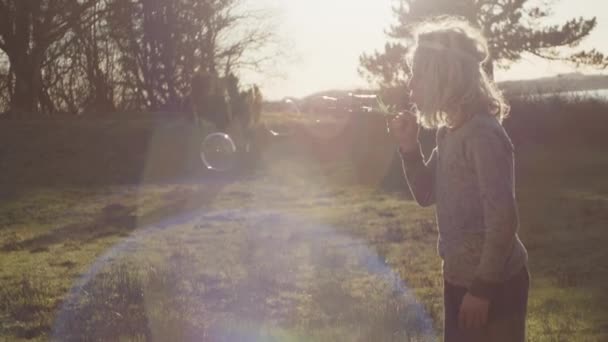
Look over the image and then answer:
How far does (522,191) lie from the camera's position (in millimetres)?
16812

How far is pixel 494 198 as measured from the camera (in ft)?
8.84

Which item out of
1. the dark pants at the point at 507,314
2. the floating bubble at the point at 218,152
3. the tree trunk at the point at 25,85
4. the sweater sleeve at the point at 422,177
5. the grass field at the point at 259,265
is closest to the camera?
the dark pants at the point at 507,314

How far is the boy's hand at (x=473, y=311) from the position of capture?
9.09 ft

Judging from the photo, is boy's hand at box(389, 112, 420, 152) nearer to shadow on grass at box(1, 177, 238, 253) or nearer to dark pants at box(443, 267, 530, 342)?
dark pants at box(443, 267, 530, 342)

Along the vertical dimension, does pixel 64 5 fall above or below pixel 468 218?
above

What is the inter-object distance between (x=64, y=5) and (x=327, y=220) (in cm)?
1659

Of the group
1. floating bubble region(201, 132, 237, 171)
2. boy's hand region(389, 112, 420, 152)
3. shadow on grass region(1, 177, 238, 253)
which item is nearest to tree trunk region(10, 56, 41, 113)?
floating bubble region(201, 132, 237, 171)

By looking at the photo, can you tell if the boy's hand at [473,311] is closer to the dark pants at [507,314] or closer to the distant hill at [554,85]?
the dark pants at [507,314]

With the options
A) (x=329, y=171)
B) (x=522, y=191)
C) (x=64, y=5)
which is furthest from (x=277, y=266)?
(x=64, y=5)

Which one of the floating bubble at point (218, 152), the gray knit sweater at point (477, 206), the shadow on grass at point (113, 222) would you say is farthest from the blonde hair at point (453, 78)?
the floating bubble at point (218, 152)

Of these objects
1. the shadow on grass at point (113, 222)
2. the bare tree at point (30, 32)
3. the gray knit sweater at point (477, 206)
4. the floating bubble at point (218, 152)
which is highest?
the bare tree at point (30, 32)

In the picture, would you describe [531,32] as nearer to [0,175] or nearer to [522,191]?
[522,191]

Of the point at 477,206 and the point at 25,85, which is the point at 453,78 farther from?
the point at 25,85

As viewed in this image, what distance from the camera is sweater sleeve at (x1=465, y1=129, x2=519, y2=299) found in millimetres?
2684
